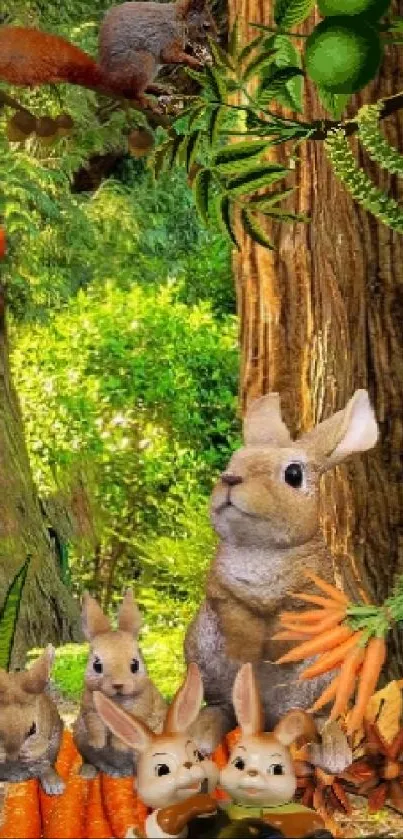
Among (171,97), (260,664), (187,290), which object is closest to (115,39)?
(171,97)

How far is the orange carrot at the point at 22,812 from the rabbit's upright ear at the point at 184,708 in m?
0.08

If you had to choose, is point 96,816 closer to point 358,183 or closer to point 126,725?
point 126,725

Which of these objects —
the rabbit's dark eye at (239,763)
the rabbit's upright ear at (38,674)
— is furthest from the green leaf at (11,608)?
the rabbit's dark eye at (239,763)

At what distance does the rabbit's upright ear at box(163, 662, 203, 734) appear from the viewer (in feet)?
1.89

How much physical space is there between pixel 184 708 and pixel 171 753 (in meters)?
0.03

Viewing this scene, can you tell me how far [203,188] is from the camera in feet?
1.77

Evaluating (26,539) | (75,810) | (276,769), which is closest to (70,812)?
(75,810)

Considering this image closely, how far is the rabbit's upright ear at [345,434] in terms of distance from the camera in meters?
0.63

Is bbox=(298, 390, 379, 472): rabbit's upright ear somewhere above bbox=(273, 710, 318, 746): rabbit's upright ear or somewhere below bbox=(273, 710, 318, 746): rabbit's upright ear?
above

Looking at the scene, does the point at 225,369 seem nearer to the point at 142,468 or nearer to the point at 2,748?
the point at 142,468

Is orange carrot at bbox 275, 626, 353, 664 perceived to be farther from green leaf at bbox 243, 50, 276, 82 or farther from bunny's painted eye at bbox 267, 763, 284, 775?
green leaf at bbox 243, 50, 276, 82

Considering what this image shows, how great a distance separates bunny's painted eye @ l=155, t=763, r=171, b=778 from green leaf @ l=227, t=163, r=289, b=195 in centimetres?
23

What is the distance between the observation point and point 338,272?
825 millimetres

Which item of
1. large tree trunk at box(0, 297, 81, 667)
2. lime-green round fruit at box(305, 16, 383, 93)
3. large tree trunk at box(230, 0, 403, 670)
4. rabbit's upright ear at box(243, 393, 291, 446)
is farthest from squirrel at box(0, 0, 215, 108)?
large tree trunk at box(0, 297, 81, 667)
